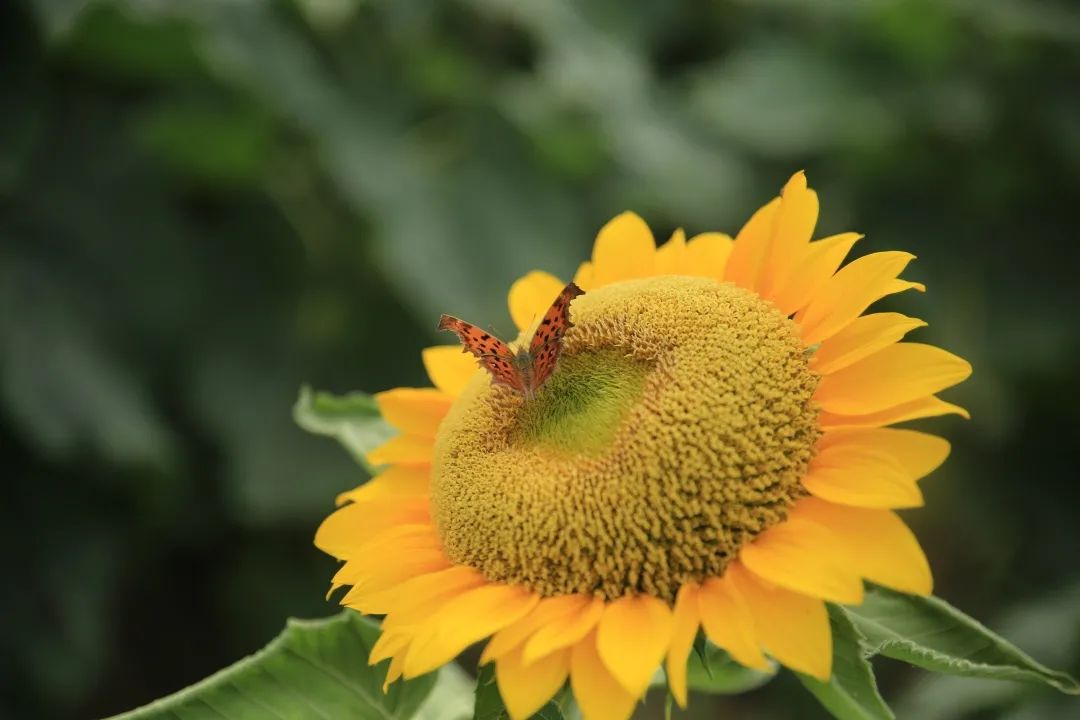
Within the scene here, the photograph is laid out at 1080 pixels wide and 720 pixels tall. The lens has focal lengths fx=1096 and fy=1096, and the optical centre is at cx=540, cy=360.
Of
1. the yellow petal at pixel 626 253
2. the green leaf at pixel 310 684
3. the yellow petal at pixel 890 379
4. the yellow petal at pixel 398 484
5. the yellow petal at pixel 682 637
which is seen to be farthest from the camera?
the yellow petal at pixel 626 253

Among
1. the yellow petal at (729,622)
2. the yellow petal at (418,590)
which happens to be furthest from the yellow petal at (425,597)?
the yellow petal at (729,622)

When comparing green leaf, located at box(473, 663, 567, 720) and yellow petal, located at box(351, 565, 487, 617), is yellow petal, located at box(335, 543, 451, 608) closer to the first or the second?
yellow petal, located at box(351, 565, 487, 617)

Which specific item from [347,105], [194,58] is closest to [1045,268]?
[347,105]

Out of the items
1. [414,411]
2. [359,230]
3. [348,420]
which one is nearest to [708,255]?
[414,411]

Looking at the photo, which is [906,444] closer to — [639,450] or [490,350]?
[639,450]

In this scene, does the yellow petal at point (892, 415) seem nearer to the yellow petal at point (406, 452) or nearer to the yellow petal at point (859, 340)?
the yellow petal at point (859, 340)

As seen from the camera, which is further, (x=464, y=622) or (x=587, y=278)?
(x=587, y=278)

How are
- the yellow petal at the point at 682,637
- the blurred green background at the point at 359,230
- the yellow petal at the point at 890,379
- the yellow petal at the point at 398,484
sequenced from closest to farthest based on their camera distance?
the yellow petal at the point at 682,637
the yellow petal at the point at 890,379
the yellow petal at the point at 398,484
the blurred green background at the point at 359,230
